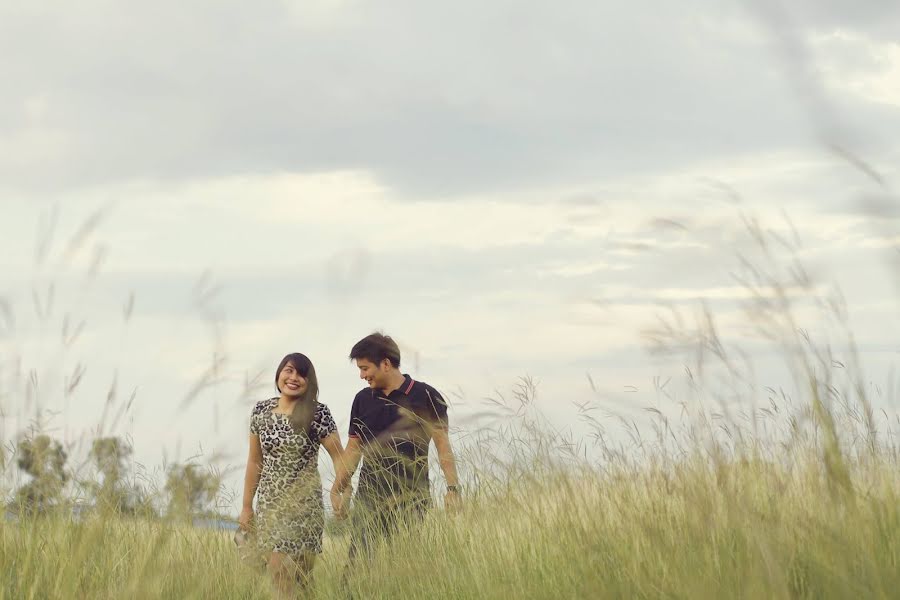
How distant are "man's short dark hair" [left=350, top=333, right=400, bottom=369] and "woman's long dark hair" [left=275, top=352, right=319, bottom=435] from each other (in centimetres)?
30

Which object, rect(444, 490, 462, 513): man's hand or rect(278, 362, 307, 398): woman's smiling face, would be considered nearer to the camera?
rect(278, 362, 307, 398): woman's smiling face

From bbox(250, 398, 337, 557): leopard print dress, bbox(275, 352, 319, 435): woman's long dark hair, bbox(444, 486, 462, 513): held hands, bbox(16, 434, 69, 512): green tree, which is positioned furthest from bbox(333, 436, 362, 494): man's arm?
bbox(16, 434, 69, 512): green tree

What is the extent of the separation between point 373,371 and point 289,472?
0.75 meters

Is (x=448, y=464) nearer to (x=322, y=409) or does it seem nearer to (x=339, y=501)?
(x=339, y=501)

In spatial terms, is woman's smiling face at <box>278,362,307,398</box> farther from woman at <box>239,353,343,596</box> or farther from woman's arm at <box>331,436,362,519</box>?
woman's arm at <box>331,436,362,519</box>

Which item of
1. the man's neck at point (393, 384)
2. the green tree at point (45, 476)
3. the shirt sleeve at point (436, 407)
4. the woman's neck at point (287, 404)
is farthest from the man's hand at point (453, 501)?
the green tree at point (45, 476)

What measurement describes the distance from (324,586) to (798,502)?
329 cm

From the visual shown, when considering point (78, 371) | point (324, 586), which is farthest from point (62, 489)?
point (324, 586)

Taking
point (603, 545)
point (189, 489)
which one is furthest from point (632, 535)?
point (189, 489)

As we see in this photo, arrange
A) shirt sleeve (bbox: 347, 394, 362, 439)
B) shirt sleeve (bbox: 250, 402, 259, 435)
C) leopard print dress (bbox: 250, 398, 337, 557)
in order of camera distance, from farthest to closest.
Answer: shirt sleeve (bbox: 347, 394, 362, 439)
shirt sleeve (bbox: 250, 402, 259, 435)
leopard print dress (bbox: 250, 398, 337, 557)

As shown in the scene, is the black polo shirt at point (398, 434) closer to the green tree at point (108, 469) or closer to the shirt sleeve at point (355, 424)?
the shirt sleeve at point (355, 424)

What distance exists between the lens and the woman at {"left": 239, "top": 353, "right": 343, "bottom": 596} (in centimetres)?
510

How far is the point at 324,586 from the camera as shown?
5789 mm

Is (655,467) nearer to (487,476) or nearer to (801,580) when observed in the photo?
(801,580)
